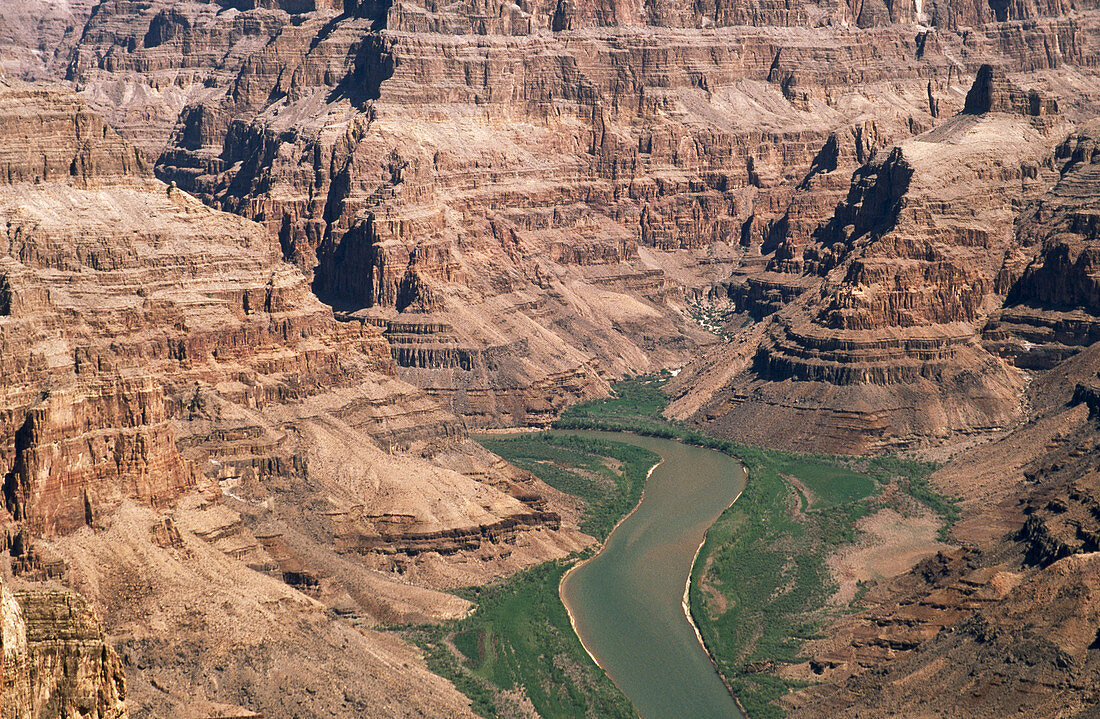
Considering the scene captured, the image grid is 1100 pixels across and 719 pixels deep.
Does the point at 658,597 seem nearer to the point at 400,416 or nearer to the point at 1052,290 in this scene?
the point at 400,416

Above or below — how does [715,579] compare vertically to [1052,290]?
below

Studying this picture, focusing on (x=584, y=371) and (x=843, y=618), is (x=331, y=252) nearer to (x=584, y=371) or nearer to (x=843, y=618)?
(x=584, y=371)

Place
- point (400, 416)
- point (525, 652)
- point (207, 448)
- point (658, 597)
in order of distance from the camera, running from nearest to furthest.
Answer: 1. point (525, 652)
2. point (658, 597)
3. point (207, 448)
4. point (400, 416)

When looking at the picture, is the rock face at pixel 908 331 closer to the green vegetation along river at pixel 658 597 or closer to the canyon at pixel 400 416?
the canyon at pixel 400 416

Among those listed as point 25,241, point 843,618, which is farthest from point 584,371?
point 843,618

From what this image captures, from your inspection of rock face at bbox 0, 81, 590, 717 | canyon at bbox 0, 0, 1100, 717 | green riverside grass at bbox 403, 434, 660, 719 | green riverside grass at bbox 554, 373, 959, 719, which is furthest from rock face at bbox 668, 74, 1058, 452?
green riverside grass at bbox 403, 434, 660, 719

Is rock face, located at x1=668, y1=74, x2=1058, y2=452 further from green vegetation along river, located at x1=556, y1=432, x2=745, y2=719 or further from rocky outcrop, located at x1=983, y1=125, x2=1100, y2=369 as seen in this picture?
green vegetation along river, located at x1=556, y1=432, x2=745, y2=719

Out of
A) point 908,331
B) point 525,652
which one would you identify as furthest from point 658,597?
point 908,331
